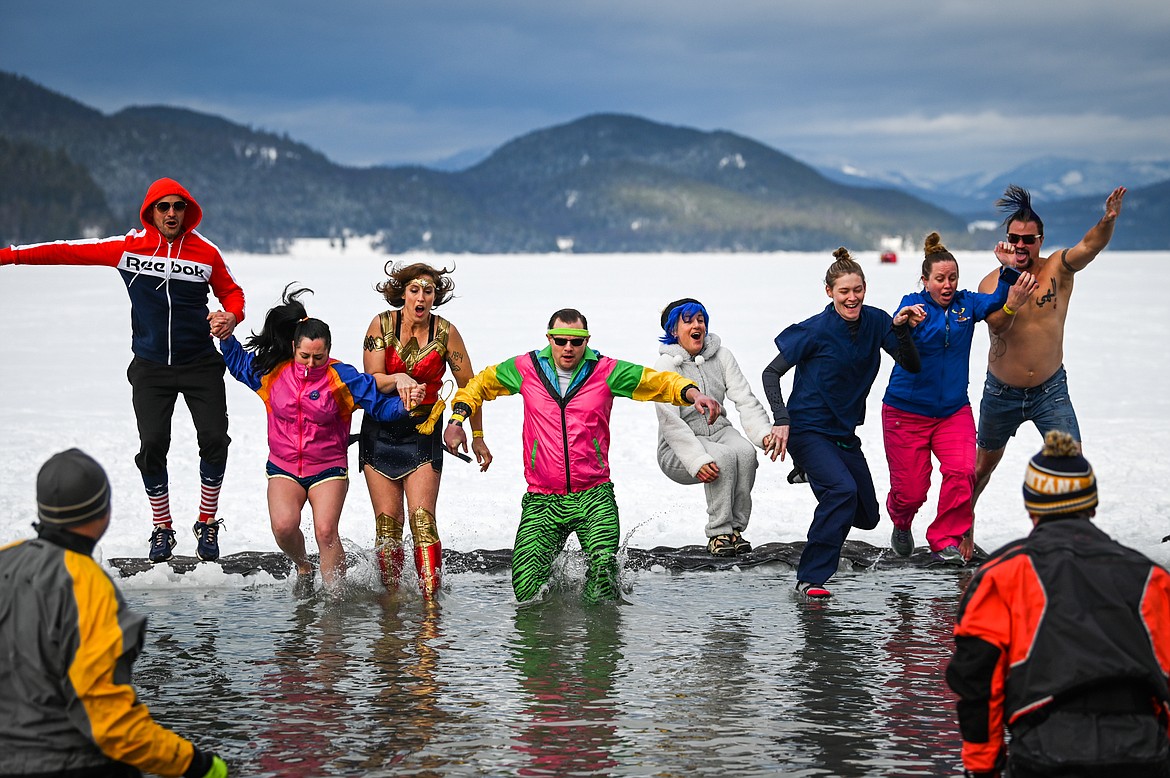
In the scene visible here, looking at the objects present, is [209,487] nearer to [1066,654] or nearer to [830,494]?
[830,494]

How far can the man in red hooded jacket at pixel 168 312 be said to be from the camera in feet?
25.2

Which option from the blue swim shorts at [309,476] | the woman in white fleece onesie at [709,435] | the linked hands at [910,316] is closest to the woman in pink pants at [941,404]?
the linked hands at [910,316]

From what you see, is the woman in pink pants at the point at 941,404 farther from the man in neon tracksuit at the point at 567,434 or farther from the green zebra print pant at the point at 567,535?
the green zebra print pant at the point at 567,535

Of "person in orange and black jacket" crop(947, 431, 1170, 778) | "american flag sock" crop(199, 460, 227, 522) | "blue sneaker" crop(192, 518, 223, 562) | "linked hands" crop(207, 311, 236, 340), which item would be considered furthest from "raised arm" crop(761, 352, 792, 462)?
"person in orange and black jacket" crop(947, 431, 1170, 778)

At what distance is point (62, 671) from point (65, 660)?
3 centimetres

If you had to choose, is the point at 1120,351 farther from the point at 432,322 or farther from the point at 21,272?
the point at 21,272

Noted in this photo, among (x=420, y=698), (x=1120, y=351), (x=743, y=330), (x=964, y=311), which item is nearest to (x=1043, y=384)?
(x=964, y=311)

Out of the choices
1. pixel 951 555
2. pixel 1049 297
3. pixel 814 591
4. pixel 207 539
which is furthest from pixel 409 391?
pixel 1049 297

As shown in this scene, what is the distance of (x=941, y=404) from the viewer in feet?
26.9

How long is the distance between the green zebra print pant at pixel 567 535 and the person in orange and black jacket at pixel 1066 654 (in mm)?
3987

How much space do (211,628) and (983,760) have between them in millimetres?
4750

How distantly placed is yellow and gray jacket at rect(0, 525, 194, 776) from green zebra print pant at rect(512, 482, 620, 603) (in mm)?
4132

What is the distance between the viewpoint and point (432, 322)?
314 inches

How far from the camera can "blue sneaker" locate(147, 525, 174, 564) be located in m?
8.23
